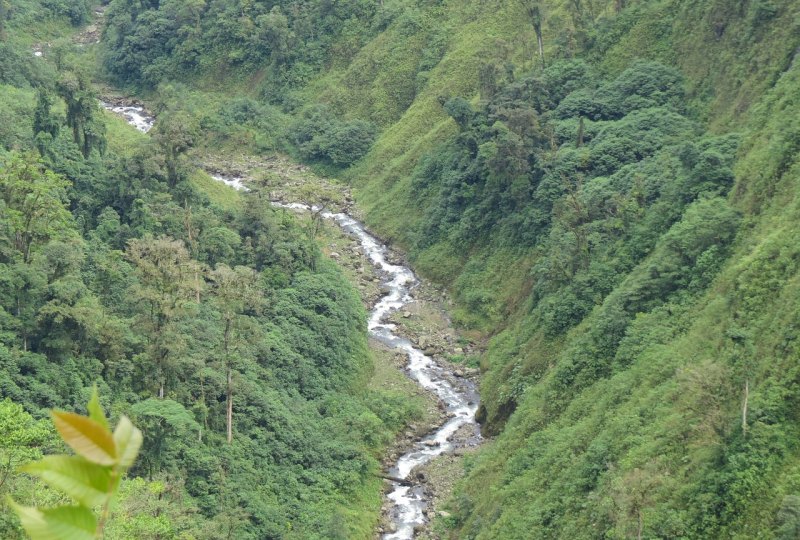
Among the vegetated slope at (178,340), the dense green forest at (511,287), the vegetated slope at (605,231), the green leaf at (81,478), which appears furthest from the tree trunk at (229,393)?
the green leaf at (81,478)

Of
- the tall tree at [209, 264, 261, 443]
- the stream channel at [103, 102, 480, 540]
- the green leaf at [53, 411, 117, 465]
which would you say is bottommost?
the stream channel at [103, 102, 480, 540]

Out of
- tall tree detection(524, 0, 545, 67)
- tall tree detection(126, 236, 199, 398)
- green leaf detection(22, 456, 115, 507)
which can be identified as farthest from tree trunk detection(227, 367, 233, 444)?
tall tree detection(524, 0, 545, 67)

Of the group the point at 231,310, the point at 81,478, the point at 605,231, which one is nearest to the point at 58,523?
the point at 81,478

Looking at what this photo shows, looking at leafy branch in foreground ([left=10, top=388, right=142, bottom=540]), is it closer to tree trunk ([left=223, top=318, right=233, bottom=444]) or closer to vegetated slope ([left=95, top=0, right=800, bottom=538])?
vegetated slope ([left=95, top=0, right=800, bottom=538])

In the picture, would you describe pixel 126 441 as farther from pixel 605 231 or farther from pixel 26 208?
pixel 605 231

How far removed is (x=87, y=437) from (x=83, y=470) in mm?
298

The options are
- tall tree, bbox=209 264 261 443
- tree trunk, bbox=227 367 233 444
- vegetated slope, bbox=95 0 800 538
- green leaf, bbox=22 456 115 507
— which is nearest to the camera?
green leaf, bbox=22 456 115 507

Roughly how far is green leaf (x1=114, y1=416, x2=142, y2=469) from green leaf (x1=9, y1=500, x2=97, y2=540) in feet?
1.07

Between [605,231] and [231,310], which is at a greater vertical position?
[605,231]

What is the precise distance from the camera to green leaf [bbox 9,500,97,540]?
439cm

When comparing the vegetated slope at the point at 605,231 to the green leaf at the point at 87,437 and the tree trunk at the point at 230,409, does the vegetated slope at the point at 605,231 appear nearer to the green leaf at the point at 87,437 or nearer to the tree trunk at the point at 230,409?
the tree trunk at the point at 230,409

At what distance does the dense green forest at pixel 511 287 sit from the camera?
110 ft

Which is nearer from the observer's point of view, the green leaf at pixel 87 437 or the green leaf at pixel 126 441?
the green leaf at pixel 87 437

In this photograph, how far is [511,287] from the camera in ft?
201
